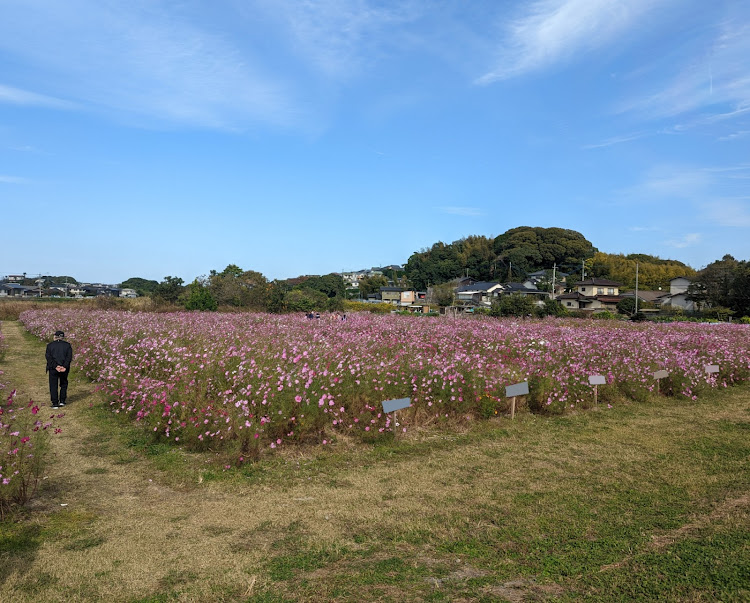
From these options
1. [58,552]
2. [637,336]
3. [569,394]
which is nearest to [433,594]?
[58,552]

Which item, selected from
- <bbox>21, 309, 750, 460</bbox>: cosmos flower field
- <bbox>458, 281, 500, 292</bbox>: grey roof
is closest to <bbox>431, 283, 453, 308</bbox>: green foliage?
<bbox>458, 281, 500, 292</bbox>: grey roof

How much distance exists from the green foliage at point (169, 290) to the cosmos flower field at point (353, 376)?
87.0ft


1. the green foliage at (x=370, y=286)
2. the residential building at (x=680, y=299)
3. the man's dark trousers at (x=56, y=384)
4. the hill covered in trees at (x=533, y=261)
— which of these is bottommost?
the man's dark trousers at (x=56, y=384)

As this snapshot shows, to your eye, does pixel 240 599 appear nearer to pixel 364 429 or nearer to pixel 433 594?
pixel 433 594

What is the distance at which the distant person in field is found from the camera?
920 centimetres

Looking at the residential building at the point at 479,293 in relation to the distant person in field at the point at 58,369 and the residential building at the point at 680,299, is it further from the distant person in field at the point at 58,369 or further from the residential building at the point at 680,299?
the distant person in field at the point at 58,369

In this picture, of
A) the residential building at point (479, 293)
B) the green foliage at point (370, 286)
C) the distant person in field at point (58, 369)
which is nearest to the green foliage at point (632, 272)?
the residential building at point (479, 293)

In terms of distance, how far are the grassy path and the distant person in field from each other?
103 inches

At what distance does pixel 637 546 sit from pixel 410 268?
112 meters

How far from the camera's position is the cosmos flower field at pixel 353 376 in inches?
261

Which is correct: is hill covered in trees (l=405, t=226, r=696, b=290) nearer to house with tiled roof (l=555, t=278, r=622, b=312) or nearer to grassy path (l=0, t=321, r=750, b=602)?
house with tiled roof (l=555, t=278, r=622, b=312)

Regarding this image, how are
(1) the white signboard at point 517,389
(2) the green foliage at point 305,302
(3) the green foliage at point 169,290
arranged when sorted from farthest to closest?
(3) the green foliage at point 169,290 < (2) the green foliage at point 305,302 < (1) the white signboard at point 517,389

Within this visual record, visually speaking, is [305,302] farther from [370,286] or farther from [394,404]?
[370,286]

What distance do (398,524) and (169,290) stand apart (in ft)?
126
